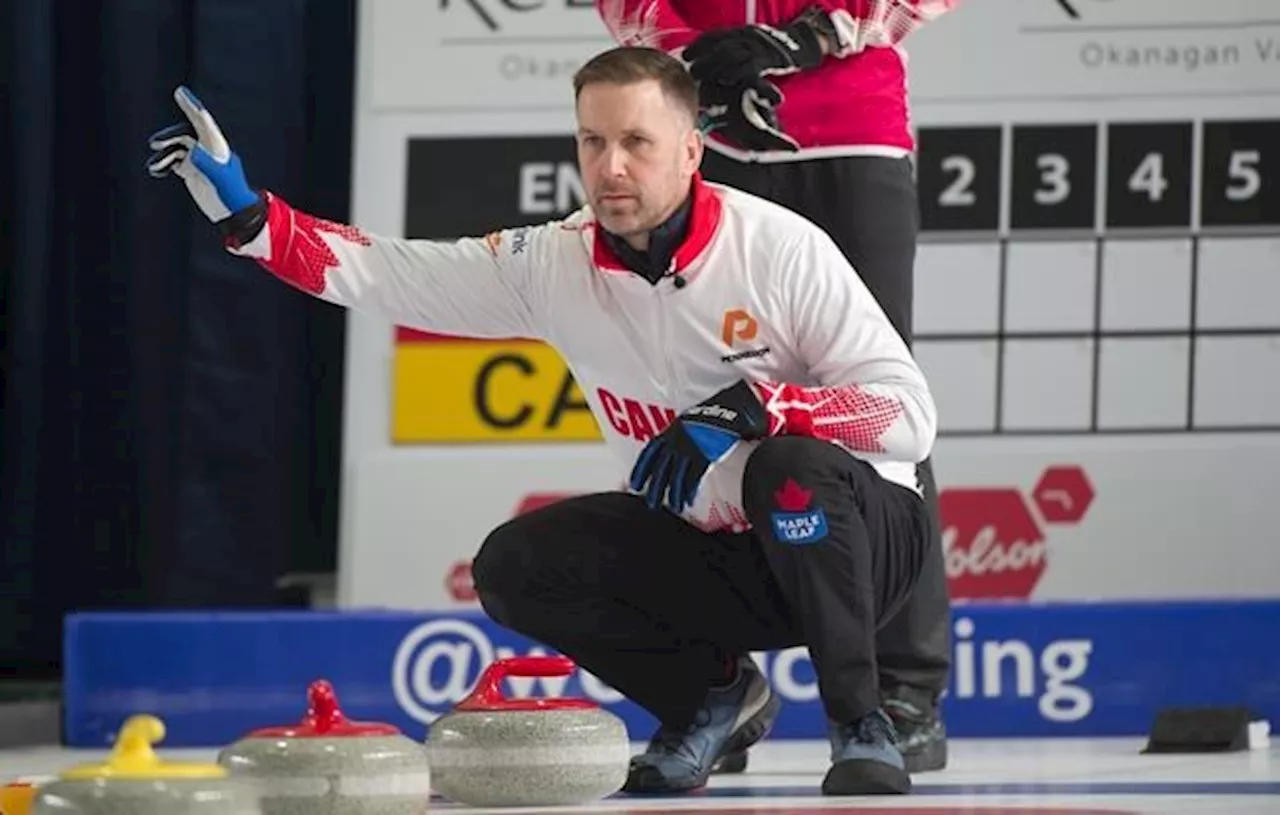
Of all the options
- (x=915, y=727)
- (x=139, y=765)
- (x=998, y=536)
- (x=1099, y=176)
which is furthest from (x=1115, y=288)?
(x=139, y=765)

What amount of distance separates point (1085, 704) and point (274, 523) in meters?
1.63

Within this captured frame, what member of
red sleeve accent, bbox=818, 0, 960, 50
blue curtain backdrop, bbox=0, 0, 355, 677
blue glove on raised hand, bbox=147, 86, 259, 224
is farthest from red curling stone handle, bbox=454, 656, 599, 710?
blue curtain backdrop, bbox=0, 0, 355, 677

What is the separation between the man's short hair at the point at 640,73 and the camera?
2.65 metres

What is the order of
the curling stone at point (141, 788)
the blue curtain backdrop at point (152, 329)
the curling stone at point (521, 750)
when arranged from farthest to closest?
the blue curtain backdrop at point (152, 329) → the curling stone at point (521, 750) → the curling stone at point (141, 788)

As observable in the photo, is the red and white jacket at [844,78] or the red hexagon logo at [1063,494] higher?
the red and white jacket at [844,78]

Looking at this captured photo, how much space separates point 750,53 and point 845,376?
0.48m

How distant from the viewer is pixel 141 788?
63.1 inches

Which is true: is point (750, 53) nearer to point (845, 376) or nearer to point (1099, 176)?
point (845, 376)

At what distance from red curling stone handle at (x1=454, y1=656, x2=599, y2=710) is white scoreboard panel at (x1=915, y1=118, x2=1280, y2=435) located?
2.32 m

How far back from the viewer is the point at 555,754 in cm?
230

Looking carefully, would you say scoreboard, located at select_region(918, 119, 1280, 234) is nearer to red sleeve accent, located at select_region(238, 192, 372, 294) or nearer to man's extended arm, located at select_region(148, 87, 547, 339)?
man's extended arm, located at select_region(148, 87, 547, 339)

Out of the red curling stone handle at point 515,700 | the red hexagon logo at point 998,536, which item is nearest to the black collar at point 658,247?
the red curling stone handle at point 515,700

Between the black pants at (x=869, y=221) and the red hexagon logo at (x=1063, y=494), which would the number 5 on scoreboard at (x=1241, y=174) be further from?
the black pants at (x=869, y=221)

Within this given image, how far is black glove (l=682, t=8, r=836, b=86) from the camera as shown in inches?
116
